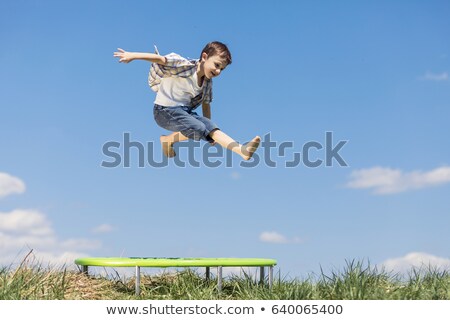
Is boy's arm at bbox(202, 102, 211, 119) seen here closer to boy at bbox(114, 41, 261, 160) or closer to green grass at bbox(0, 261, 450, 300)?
boy at bbox(114, 41, 261, 160)

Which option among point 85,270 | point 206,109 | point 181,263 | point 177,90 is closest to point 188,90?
point 177,90

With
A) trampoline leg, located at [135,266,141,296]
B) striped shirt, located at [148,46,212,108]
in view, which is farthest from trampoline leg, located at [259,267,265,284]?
striped shirt, located at [148,46,212,108]

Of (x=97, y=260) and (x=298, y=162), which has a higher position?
(x=298, y=162)

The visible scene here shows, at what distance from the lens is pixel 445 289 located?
17.2 feet

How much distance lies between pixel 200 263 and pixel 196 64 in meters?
1.88

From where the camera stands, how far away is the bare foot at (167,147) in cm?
654

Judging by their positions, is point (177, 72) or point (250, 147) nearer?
point (250, 147)

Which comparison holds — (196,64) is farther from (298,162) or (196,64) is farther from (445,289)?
(445,289)

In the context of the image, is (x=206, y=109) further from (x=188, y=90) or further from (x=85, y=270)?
(x=85, y=270)

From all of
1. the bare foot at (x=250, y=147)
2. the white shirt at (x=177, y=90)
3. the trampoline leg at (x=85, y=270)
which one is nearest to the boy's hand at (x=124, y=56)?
the white shirt at (x=177, y=90)

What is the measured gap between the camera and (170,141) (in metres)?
6.52

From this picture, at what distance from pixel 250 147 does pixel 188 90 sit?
0.97m
